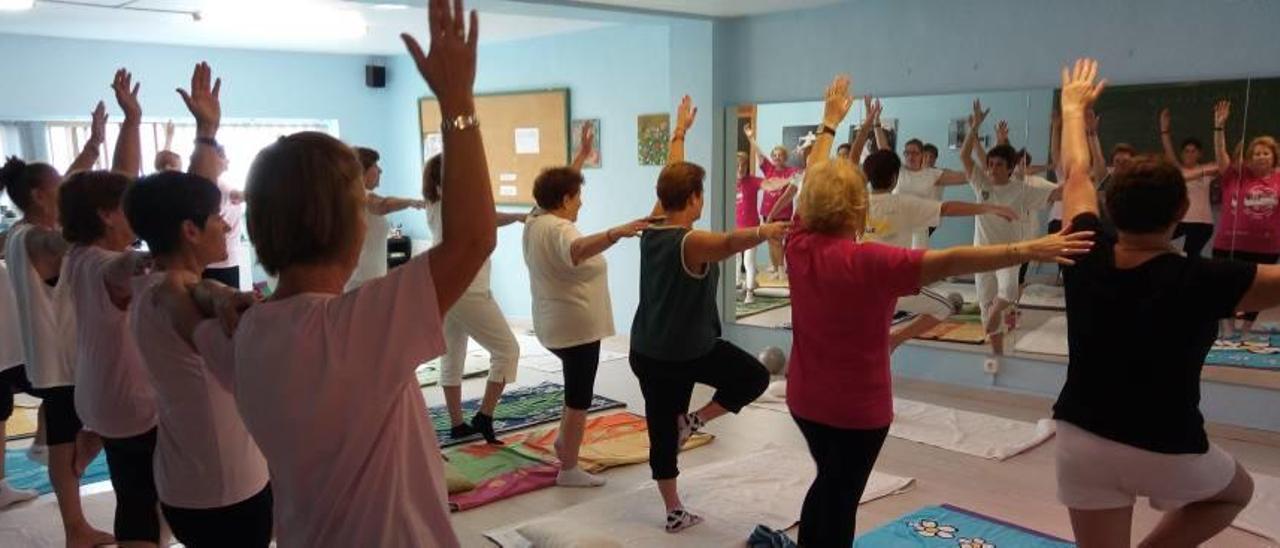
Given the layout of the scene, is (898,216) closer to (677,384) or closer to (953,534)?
(953,534)

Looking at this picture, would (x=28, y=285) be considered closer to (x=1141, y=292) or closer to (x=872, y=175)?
(x=1141, y=292)

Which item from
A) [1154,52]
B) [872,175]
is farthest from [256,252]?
[1154,52]

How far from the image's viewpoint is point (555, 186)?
12.0 ft

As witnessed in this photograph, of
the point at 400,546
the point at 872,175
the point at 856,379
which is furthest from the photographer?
the point at 872,175

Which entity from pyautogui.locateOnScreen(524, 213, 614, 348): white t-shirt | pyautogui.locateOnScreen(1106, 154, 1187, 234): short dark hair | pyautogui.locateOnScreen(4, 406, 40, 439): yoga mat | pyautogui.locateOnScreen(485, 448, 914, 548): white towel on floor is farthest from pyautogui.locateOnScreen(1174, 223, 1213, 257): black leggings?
pyautogui.locateOnScreen(4, 406, 40, 439): yoga mat

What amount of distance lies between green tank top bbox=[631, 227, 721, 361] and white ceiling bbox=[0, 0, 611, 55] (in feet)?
9.54

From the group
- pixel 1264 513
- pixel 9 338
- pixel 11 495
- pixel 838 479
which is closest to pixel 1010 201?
pixel 1264 513

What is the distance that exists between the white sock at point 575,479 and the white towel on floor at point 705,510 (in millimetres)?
196

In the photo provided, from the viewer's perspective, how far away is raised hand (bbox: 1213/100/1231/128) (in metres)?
4.37

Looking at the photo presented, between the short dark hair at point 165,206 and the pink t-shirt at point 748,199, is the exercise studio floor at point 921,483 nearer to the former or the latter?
the pink t-shirt at point 748,199

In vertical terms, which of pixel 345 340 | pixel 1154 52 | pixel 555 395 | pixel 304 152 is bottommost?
pixel 555 395

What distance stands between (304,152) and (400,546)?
590 millimetres

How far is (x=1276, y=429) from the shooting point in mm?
4363

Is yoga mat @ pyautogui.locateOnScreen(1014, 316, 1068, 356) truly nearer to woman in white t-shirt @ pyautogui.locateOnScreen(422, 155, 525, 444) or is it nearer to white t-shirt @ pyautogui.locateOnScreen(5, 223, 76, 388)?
woman in white t-shirt @ pyautogui.locateOnScreen(422, 155, 525, 444)
